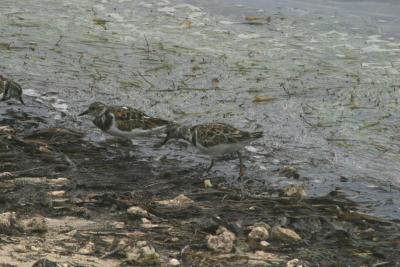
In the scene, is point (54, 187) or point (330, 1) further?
point (330, 1)

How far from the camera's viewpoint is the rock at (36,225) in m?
5.79

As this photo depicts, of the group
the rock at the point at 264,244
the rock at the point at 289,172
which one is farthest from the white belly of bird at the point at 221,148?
the rock at the point at 264,244

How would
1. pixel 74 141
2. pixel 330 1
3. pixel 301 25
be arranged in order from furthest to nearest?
pixel 330 1, pixel 301 25, pixel 74 141

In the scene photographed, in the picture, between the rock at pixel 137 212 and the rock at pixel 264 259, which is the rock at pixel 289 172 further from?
the rock at pixel 264 259

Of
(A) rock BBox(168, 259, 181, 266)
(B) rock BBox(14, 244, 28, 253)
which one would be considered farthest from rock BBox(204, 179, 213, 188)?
(B) rock BBox(14, 244, 28, 253)

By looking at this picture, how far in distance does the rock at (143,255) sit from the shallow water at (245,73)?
8.59 ft

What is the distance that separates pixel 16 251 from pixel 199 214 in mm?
1856

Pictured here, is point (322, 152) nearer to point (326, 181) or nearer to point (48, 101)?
point (326, 181)

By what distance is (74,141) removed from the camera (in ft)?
28.8

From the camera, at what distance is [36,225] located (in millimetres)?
5789

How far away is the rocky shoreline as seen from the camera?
18.3 feet

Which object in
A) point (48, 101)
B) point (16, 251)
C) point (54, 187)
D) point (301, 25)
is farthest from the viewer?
point (301, 25)

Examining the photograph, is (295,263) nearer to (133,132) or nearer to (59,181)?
(59,181)

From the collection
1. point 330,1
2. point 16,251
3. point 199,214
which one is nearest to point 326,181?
point 199,214
